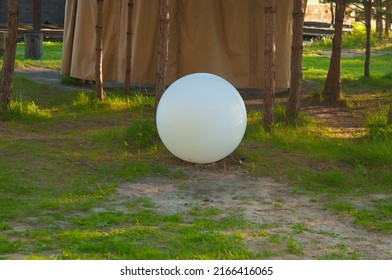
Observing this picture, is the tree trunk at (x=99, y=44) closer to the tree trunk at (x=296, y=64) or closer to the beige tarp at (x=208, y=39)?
the beige tarp at (x=208, y=39)

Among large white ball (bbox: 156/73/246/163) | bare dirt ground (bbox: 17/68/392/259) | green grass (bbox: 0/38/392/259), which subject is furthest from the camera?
large white ball (bbox: 156/73/246/163)

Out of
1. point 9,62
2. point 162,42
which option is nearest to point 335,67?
point 162,42

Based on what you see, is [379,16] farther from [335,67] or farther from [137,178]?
[137,178]

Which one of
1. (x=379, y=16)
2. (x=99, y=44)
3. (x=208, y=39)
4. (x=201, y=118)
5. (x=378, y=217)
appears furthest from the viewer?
(x=379, y=16)

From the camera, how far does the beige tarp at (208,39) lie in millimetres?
15383

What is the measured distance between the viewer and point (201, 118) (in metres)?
8.87

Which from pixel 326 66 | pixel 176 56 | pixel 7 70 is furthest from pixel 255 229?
pixel 326 66

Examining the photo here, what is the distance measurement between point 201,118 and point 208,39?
22.2 feet

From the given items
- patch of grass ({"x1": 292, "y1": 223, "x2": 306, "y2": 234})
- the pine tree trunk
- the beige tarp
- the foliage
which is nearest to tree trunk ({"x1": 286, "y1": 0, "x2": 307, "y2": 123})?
the foliage

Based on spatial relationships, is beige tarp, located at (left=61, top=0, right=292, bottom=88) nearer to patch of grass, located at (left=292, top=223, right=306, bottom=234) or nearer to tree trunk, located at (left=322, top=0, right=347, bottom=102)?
tree trunk, located at (left=322, top=0, right=347, bottom=102)

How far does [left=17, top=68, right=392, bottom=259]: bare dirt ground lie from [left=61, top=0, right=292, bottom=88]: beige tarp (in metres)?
5.88

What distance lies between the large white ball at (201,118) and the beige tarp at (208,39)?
6190 millimetres

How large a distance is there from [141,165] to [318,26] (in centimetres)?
2598

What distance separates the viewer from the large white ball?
890 cm
